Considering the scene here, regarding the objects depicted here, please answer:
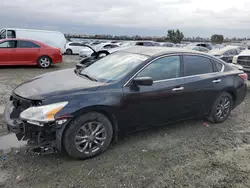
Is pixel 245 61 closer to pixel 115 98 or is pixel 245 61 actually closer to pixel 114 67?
pixel 114 67

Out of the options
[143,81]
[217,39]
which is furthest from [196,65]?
[217,39]

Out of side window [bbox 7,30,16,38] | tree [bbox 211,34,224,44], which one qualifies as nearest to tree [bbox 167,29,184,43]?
tree [bbox 211,34,224,44]

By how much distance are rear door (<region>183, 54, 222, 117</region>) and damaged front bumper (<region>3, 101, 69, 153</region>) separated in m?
2.26

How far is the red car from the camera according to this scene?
33.0ft

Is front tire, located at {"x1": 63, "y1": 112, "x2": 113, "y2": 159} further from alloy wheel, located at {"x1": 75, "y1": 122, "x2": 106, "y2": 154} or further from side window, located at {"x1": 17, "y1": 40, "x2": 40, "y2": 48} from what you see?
side window, located at {"x1": 17, "y1": 40, "x2": 40, "y2": 48}

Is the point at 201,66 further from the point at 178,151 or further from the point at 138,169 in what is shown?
the point at 138,169

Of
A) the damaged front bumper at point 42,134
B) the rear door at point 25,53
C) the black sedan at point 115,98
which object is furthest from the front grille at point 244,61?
the rear door at point 25,53

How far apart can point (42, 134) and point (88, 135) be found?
613 millimetres

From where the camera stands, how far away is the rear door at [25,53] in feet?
33.7

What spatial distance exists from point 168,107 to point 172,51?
1026 mm

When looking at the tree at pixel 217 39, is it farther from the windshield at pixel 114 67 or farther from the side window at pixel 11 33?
the windshield at pixel 114 67

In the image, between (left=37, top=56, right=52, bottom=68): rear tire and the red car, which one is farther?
(left=37, top=56, right=52, bottom=68): rear tire

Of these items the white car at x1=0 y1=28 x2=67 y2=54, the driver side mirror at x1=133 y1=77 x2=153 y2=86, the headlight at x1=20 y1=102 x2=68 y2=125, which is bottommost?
the headlight at x1=20 y1=102 x2=68 y2=125

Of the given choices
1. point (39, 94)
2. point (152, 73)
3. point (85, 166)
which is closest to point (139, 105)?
point (152, 73)
